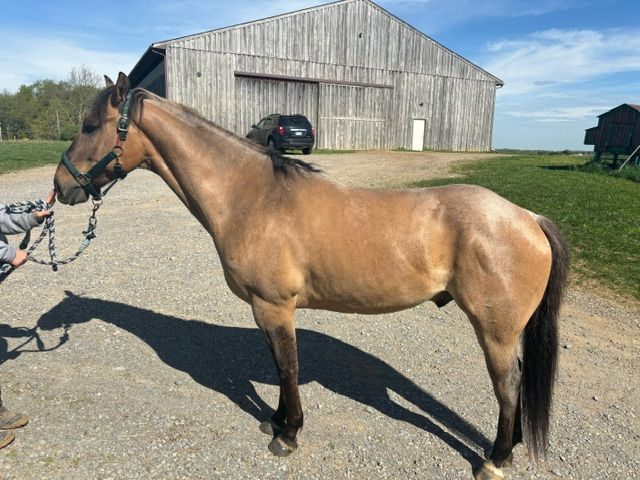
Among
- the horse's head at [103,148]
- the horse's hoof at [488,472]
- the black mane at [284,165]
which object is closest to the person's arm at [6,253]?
the horse's head at [103,148]

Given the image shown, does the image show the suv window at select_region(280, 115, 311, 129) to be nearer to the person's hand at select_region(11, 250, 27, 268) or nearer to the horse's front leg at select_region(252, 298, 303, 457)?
the person's hand at select_region(11, 250, 27, 268)

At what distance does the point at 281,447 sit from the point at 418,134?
2900 centimetres

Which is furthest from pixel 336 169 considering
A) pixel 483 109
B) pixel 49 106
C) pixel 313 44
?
pixel 49 106

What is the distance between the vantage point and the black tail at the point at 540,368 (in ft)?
10.1

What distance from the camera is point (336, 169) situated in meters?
17.3

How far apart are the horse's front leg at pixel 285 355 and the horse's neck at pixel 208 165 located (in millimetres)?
698

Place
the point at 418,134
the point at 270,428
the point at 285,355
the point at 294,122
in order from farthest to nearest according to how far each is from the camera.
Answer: the point at 418,134 → the point at 294,122 → the point at 270,428 → the point at 285,355

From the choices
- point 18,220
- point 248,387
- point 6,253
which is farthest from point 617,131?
point 6,253

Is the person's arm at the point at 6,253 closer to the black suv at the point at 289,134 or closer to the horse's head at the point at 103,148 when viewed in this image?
the horse's head at the point at 103,148

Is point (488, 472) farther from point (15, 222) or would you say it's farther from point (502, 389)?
point (15, 222)

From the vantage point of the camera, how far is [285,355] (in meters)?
3.20

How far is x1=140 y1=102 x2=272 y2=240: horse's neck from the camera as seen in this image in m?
3.24

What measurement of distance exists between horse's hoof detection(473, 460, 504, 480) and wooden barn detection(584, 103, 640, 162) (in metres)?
21.1

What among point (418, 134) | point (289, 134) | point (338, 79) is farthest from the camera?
point (418, 134)
